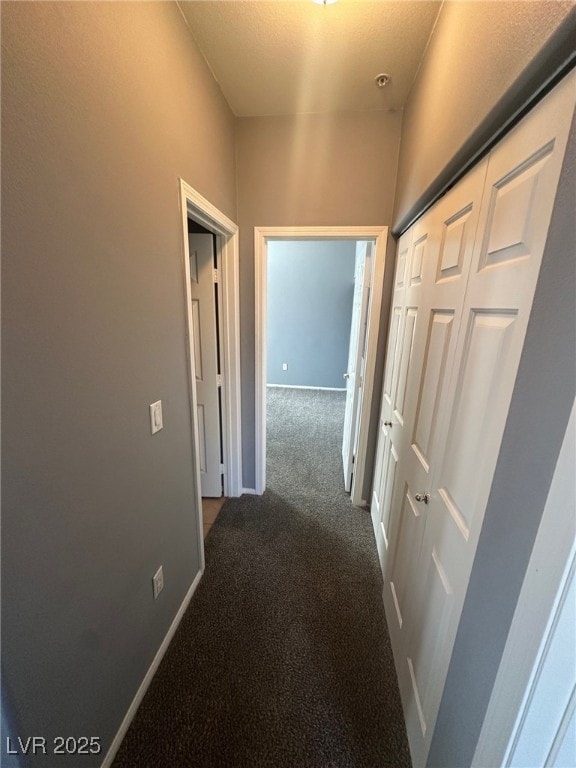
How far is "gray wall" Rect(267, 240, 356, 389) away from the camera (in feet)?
16.4

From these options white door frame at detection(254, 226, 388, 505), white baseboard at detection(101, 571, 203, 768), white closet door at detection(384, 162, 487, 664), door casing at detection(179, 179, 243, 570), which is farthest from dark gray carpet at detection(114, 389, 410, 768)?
white door frame at detection(254, 226, 388, 505)

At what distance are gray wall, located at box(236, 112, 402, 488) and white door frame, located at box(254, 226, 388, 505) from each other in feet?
0.17

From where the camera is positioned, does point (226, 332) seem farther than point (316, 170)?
Yes

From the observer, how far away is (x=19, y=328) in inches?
25.1

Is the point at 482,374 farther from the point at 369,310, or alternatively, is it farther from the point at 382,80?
the point at 382,80

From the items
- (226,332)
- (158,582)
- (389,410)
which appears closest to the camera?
(158,582)

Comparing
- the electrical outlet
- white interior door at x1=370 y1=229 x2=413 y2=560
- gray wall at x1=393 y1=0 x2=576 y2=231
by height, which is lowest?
the electrical outlet

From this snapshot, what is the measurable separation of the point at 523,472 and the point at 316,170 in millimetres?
2029

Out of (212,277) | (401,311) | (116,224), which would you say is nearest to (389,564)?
(401,311)

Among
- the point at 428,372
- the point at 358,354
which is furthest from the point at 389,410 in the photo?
the point at 428,372

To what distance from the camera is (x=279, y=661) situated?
1.34 meters

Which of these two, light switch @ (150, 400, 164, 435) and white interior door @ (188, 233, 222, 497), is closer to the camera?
light switch @ (150, 400, 164, 435)

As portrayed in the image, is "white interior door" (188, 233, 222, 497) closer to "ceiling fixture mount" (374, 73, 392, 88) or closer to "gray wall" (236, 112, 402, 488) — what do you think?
"gray wall" (236, 112, 402, 488)

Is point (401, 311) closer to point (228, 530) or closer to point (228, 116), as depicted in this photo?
point (228, 116)
